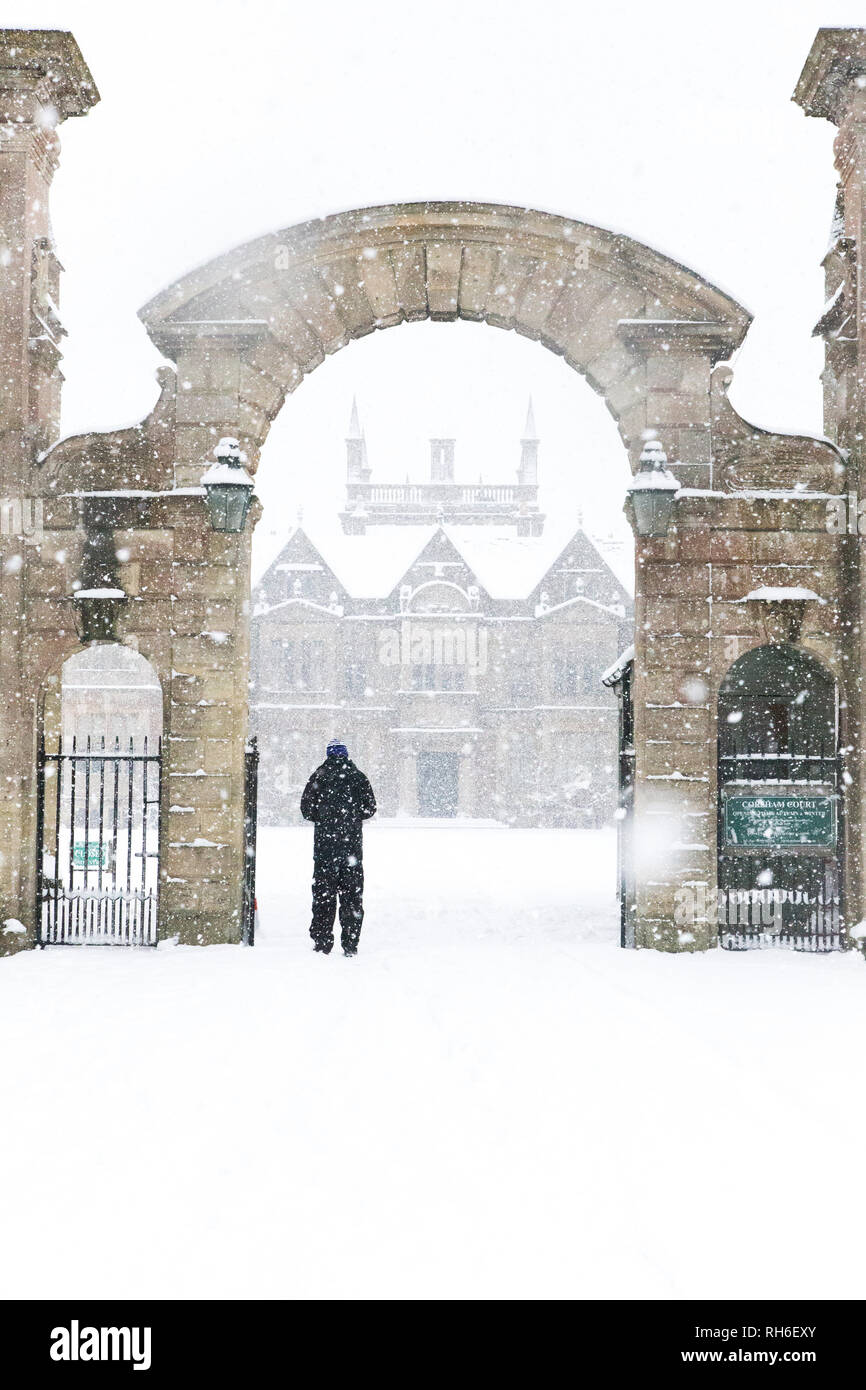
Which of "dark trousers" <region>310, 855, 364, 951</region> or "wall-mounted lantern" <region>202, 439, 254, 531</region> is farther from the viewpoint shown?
"wall-mounted lantern" <region>202, 439, 254, 531</region>

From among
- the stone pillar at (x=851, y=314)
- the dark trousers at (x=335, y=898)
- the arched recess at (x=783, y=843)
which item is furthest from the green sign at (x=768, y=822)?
the dark trousers at (x=335, y=898)

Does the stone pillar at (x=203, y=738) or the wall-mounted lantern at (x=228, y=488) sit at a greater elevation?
the wall-mounted lantern at (x=228, y=488)

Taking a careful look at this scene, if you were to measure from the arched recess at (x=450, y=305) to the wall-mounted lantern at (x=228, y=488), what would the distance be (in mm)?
500

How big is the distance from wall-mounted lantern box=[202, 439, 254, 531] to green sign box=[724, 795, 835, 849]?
530 cm

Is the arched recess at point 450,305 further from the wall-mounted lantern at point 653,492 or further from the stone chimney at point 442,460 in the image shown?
the stone chimney at point 442,460

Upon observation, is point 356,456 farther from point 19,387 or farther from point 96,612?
point 96,612

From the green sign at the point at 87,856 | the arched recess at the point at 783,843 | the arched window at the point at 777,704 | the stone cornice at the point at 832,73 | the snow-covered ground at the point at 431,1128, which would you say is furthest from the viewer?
the arched window at the point at 777,704

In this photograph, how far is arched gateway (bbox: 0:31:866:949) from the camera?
10062mm

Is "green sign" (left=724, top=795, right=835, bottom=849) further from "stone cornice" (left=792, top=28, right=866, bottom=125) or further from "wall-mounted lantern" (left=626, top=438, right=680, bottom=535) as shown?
"stone cornice" (left=792, top=28, right=866, bottom=125)

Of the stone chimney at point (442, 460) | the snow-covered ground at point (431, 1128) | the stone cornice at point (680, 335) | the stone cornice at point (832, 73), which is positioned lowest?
the snow-covered ground at point (431, 1128)

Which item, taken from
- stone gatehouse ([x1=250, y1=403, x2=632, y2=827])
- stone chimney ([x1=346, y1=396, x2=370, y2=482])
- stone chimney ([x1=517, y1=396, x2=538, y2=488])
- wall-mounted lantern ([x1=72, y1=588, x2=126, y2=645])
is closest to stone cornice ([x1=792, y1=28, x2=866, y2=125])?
wall-mounted lantern ([x1=72, y1=588, x2=126, y2=645])

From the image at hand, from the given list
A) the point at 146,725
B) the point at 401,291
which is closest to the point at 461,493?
the point at 146,725

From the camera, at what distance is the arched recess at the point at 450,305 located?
10266 millimetres

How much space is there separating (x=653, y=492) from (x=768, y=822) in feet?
10.6
